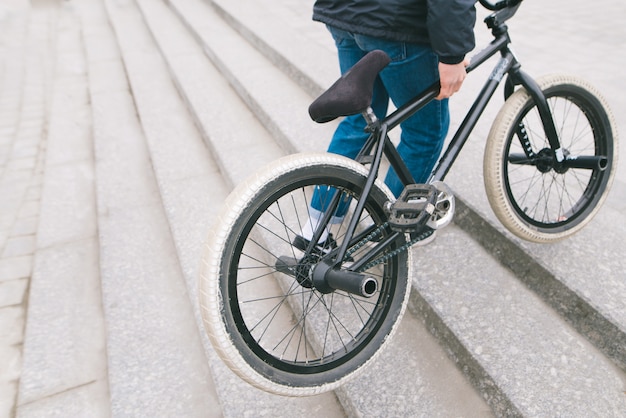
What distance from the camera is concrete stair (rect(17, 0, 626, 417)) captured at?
5.82ft

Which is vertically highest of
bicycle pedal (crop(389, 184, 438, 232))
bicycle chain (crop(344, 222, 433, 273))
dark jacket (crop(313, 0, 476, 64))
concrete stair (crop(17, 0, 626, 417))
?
dark jacket (crop(313, 0, 476, 64))

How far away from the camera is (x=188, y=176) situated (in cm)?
338

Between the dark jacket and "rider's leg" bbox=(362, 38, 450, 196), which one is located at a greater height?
the dark jacket

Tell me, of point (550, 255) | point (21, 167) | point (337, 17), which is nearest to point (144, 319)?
point (337, 17)

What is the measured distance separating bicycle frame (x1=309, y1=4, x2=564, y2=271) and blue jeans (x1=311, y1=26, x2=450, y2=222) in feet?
0.25

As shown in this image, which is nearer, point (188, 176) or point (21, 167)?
point (188, 176)

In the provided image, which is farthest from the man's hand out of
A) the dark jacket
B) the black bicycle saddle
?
the black bicycle saddle

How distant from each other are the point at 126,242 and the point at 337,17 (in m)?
2.06

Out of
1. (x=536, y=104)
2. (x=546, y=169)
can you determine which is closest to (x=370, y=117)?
(x=536, y=104)

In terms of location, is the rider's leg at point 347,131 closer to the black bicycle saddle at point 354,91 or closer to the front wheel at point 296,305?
the front wheel at point 296,305

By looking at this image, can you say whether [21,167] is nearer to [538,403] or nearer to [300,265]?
[300,265]

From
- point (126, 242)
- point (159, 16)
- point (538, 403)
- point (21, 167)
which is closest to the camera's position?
point (538, 403)

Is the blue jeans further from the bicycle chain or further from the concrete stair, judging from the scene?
the concrete stair

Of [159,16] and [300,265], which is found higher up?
[300,265]
